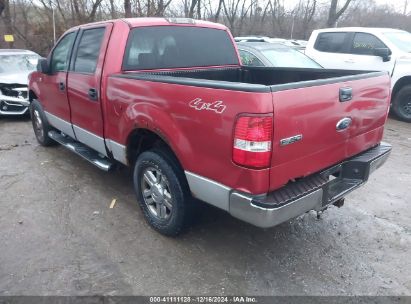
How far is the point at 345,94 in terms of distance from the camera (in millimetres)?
2750

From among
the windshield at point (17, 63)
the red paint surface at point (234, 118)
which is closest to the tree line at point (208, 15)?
the windshield at point (17, 63)

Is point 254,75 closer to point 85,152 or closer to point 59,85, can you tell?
point 85,152

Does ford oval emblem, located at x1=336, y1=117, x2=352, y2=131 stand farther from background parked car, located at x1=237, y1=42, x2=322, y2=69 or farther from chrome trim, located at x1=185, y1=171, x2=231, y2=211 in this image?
background parked car, located at x1=237, y1=42, x2=322, y2=69

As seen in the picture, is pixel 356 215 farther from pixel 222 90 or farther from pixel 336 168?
pixel 222 90

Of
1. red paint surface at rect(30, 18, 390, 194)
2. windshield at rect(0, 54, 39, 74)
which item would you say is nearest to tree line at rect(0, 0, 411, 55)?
windshield at rect(0, 54, 39, 74)

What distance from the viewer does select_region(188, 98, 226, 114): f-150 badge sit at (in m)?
2.41

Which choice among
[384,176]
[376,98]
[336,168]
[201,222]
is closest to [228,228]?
[201,222]

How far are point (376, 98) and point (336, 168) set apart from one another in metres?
0.73

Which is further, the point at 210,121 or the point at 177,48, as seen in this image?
the point at 177,48

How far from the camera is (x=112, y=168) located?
4.06 metres

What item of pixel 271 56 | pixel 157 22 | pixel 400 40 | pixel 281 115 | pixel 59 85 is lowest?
pixel 59 85

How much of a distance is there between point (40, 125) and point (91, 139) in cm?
218

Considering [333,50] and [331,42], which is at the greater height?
[331,42]

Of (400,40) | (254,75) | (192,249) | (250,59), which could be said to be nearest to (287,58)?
(250,59)
